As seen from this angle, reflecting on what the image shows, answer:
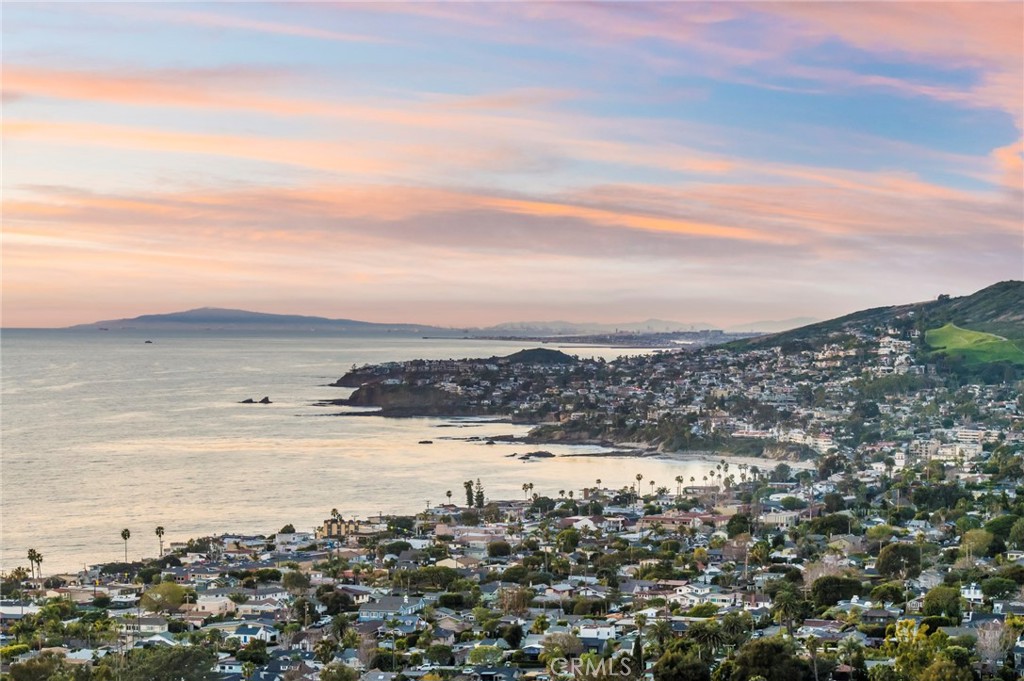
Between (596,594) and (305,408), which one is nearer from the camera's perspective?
(596,594)

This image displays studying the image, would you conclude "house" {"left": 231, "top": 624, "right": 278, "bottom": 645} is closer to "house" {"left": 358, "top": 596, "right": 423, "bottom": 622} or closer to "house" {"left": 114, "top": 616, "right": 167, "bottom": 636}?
"house" {"left": 114, "top": 616, "right": 167, "bottom": 636}

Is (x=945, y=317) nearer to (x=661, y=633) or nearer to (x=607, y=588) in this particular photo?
(x=607, y=588)

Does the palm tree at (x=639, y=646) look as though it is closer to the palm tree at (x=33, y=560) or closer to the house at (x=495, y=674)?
the house at (x=495, y=674)

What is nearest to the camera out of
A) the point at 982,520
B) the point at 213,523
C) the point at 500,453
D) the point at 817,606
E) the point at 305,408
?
the point at 817,606

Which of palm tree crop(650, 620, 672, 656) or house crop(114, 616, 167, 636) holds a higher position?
palm tree crop(650, 620, 672, 656)

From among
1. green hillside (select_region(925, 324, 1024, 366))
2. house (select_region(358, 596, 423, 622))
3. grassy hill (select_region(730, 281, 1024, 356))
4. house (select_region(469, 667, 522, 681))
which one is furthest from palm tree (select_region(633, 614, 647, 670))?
grassy hill (select_region(730, 281, 1024, 356))

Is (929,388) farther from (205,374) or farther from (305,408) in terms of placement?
(205,374)

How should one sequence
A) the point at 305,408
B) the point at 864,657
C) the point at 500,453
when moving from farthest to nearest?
the point at 305,408, the point at 500,453, the point at 864,657

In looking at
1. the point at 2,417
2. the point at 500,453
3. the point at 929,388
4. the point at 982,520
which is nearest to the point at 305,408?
the point at 2,417
